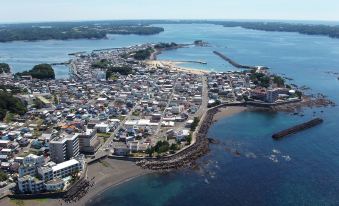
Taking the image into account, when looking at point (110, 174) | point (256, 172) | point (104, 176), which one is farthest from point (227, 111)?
point (104, 176)

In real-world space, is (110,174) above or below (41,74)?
below

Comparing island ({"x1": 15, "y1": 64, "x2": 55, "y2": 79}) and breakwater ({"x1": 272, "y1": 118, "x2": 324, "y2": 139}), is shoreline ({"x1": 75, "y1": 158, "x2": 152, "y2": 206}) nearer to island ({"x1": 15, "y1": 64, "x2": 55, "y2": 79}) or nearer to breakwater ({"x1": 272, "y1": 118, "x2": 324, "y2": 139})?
breakwater ({"x1": 272, "y1": 118, "x2": 324, "y2": 139})

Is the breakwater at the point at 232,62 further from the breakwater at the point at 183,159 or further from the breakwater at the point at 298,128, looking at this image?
the breakwater at the point at 183,159

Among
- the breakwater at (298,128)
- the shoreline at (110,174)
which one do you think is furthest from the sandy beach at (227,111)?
the shoreline at (110,174)

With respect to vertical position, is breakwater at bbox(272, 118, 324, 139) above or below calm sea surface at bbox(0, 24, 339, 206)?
above

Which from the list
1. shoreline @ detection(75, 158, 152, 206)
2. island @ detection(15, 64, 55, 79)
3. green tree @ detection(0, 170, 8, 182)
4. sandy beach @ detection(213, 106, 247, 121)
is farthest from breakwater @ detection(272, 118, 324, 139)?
island @ detection(15, 64, 55, 79)

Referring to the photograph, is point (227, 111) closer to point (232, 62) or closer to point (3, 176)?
point (3, 176)
